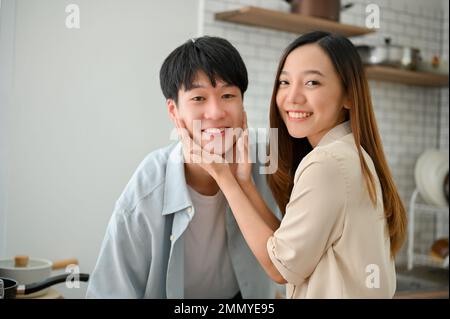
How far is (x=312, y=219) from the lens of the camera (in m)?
0.51

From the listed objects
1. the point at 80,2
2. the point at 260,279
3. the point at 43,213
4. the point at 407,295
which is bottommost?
the point at 407,295

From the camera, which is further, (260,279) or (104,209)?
(260,279)

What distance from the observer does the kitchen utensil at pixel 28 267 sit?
0.57m

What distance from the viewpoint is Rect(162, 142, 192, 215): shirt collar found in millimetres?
649

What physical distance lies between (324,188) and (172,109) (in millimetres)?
223

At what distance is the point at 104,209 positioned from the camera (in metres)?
→ 0.61

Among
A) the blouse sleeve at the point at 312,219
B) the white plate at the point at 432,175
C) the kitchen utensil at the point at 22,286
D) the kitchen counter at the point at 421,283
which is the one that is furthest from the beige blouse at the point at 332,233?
the white plate at the point at 432,175

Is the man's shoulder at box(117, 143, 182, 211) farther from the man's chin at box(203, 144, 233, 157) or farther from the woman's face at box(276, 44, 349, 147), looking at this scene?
the woman's face at box(276, 44, 349, 147)

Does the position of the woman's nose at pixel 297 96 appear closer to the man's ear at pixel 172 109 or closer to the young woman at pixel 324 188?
the young woman at pixel 324 188

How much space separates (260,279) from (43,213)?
324 millimetres

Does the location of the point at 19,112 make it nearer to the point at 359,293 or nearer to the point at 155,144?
the point at 155,144

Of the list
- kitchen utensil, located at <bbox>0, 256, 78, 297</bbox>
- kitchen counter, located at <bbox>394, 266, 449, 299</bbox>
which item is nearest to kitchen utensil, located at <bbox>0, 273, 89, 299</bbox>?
kitchen utensil, located at <bbox>0, 256, 78, 297</bbox>

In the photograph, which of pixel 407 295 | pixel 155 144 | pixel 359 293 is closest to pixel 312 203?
pixel 359 293

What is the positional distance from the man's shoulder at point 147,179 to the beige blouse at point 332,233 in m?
0.18
